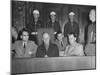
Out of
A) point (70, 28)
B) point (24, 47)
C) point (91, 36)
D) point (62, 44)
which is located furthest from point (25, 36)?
point (91, 36)

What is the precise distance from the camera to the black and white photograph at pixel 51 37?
2148 mm

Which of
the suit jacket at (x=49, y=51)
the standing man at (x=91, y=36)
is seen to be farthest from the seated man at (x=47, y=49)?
the standing man at (x=91, y=36)

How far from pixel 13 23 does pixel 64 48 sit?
2.45 ft

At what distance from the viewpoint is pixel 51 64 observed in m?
2.27

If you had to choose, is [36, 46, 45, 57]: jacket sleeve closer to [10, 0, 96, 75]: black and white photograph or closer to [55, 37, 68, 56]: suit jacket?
[10, 0, 96, 75]: black and white photograph

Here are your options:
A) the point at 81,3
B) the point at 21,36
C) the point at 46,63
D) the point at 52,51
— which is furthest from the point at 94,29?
the point at 21,36

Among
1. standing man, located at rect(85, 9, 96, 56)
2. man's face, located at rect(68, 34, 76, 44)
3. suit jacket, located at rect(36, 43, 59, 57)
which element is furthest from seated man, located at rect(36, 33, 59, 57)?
standing man, located at rect(85, 9, 96, 56)

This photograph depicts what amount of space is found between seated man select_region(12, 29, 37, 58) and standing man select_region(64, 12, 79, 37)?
1.57 feet

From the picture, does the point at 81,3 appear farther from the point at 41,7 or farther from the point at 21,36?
the point at 21,36

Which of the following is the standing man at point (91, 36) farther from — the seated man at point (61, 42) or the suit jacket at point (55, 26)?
the suit jacket at point (55, 26)

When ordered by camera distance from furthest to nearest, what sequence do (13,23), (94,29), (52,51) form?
(94,29) < (52,51) < (13,23)

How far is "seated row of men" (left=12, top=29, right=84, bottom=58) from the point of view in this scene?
7.09 ft

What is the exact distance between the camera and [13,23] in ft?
6.95

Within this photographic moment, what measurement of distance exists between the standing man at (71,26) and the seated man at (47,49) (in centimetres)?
24
